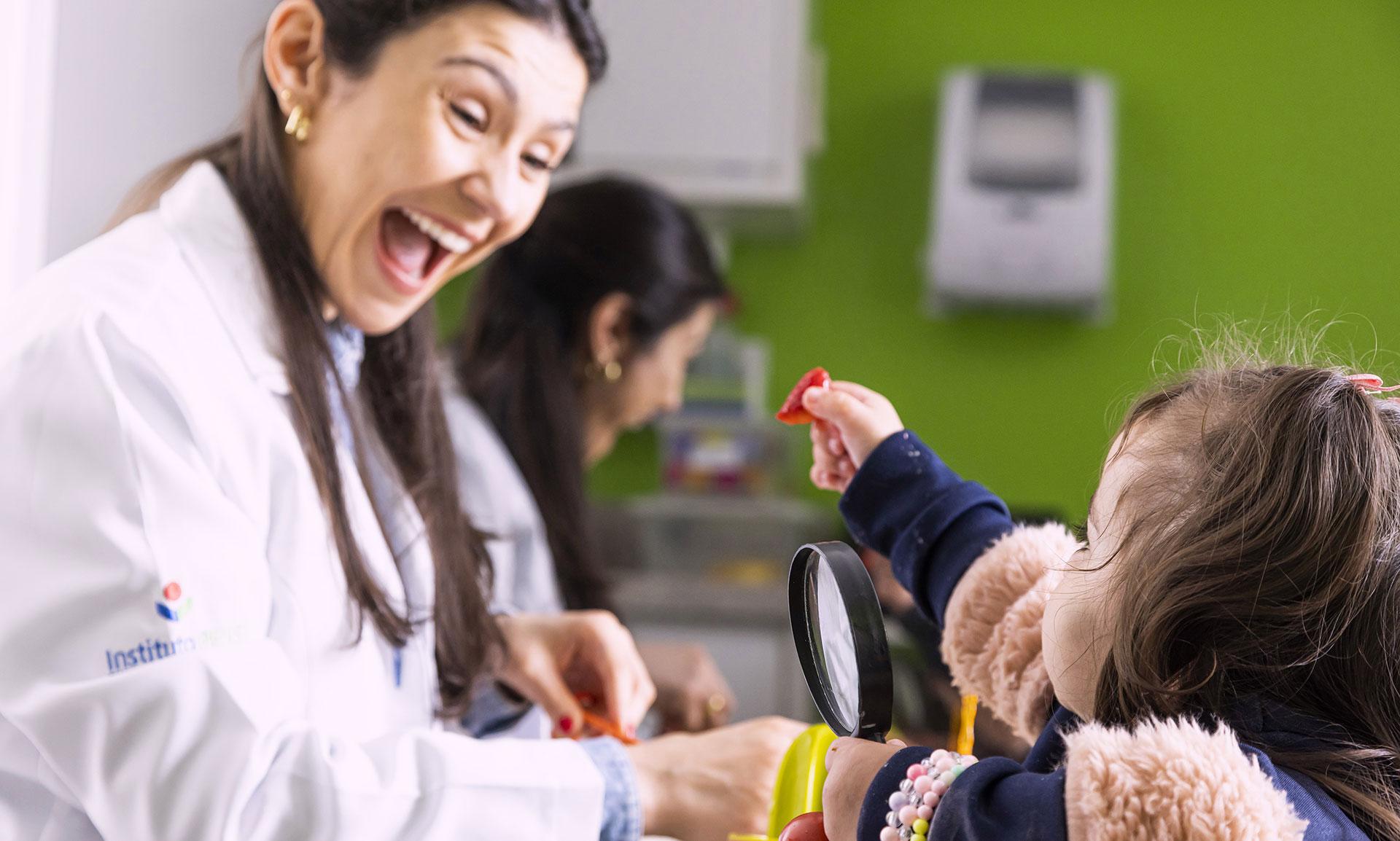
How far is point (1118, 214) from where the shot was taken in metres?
2.86

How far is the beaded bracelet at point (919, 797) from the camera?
0.53 m

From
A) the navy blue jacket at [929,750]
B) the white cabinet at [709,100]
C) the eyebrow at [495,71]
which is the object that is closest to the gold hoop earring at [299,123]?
the eyebrow at [495,71]

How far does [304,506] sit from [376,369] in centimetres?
29

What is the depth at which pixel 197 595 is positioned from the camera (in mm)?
712

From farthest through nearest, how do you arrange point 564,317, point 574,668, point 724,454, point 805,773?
point 724,454 < point 564,317 < point 574,668 < point 805,773

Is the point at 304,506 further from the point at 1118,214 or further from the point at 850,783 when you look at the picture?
the point at 1118,214

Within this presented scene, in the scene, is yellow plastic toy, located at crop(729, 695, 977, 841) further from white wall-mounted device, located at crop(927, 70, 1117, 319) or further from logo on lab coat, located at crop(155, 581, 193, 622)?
white wall-mounted device, located at crop(927, 70, 1117, 319)

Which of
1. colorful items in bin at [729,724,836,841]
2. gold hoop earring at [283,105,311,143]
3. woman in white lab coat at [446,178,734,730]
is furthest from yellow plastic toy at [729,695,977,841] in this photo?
woman in white lab coat at [446,178,734,730]

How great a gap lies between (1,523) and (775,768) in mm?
502

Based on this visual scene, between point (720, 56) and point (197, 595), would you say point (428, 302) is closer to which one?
point (197, 595)

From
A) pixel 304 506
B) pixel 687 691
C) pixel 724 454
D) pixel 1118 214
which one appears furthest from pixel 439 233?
pixel 1118 214

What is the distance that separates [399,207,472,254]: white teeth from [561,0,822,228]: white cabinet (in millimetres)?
1668

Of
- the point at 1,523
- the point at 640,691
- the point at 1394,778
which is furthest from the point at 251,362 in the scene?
the point at 1394,778

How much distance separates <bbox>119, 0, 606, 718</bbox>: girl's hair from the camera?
3.04 feet
